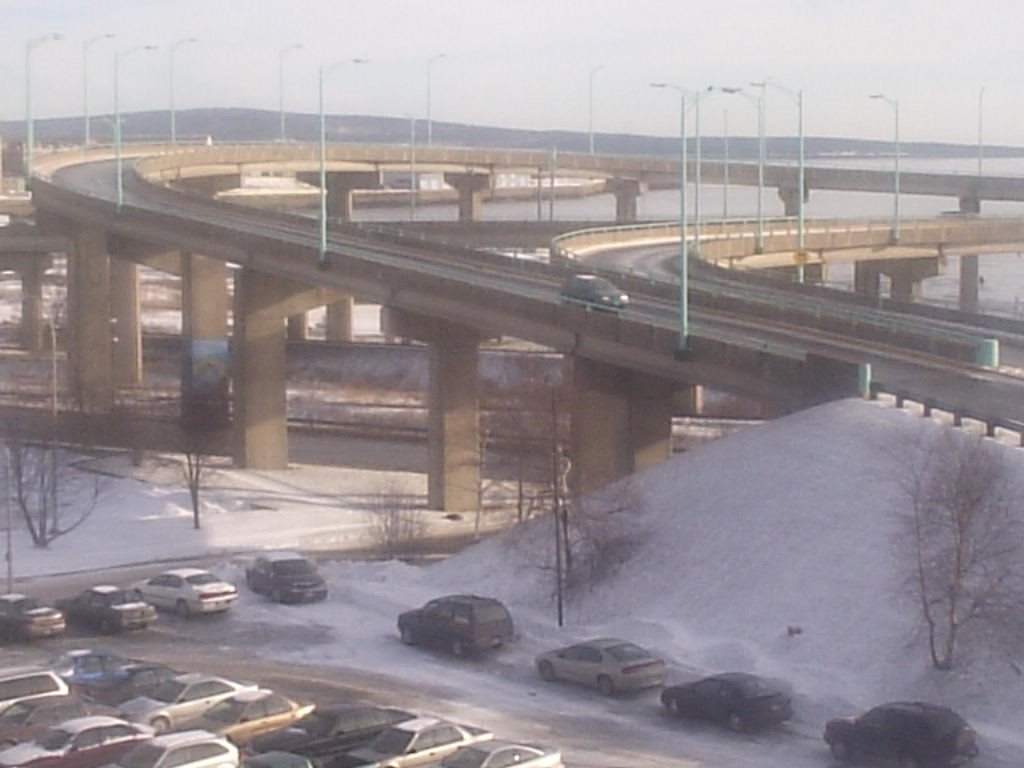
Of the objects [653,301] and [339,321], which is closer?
[653,301]

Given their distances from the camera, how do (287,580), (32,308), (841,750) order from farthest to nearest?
(32,308), (287,580), (841,750)

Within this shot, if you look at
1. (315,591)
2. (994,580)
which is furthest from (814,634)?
(315,591)

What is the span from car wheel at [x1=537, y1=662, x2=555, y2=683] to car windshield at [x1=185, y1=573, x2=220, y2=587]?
6804 mm

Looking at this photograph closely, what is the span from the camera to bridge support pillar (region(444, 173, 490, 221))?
104 meters

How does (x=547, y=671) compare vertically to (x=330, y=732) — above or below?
below

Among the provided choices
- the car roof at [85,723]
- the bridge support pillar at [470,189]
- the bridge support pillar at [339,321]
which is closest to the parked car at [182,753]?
the car roof at [85,723]

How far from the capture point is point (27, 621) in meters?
25.0

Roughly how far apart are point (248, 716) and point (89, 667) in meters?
3.07

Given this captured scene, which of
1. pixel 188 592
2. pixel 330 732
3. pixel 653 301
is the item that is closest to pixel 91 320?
pixel 653 301

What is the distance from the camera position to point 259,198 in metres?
117

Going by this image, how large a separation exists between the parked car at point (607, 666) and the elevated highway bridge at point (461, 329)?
28.2 ft

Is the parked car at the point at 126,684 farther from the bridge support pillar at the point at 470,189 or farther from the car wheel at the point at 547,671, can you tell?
the bridge support pillar at the point at 470,189

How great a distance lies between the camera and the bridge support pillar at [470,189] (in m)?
104

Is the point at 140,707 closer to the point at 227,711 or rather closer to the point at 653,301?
the point at 227,711
